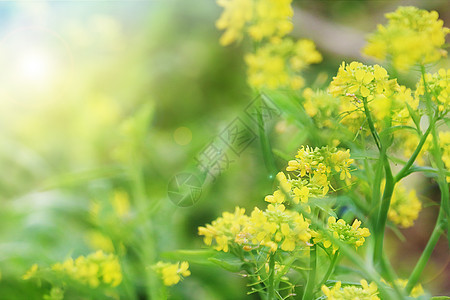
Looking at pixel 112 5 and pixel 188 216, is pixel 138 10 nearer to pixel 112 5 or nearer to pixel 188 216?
pixel 112 5

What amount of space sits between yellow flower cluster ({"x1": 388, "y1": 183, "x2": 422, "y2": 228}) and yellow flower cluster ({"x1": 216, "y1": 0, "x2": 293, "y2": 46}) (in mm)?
325

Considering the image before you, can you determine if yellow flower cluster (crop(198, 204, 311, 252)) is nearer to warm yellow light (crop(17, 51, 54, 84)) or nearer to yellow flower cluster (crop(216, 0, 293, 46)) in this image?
yellow flower cluster (crop(216, 0, 293, 46))

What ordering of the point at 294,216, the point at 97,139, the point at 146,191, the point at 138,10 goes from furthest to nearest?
the point at 138,10 < the point at 97,139 < the point at 146,191 < the point at 294,216

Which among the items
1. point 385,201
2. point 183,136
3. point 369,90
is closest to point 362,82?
point 369,90

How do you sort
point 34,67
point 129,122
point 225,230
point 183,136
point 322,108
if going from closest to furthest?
point 225,230
point 322,108
point 129,122
point 183,136
point 34,67

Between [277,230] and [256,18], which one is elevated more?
[256,18]

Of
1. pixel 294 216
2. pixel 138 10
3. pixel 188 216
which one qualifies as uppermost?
pixel 138 10

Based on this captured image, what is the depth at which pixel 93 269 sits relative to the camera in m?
0.69

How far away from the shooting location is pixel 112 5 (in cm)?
240

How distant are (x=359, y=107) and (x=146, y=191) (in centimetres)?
102

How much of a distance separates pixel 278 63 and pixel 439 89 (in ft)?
1.30

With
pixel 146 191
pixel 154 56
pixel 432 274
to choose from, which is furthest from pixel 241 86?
pixel 432 274

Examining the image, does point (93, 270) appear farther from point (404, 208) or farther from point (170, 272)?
point (404, 208)

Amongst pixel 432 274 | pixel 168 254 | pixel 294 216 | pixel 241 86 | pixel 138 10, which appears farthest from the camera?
pixel 138 10
